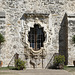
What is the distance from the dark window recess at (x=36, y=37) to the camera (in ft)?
46.3

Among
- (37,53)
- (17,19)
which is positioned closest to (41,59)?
(37,53)

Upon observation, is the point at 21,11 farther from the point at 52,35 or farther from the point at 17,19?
the point at 52,35

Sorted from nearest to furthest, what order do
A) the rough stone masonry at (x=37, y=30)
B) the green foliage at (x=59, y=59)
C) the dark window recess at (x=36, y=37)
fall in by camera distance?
1. the green foliage at (x=59, y=59)
2. the rough stone masonry at (x=37, y=30)
3. the dark window recess at (x=36, y=37)

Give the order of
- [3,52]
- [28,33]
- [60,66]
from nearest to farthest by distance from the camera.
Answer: [60,66] < [3,52] < [28,33]

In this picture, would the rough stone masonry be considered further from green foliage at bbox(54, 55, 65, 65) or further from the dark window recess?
green foliage at bbox(54, 55, 65, 65)

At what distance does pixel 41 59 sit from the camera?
13.8m

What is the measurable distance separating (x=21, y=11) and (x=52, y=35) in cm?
262

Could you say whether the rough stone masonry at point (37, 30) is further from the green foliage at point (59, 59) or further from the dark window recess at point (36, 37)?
the green foliage at point (59, 59)

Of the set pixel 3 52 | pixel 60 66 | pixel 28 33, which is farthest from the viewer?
pixel 28 33

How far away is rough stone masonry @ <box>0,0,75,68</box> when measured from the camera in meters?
13.7

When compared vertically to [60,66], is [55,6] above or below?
above

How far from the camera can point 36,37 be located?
556 inches

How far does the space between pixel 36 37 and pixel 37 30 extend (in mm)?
490

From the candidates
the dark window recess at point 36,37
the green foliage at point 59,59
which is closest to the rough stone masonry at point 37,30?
the dark window recess at point 36,37
